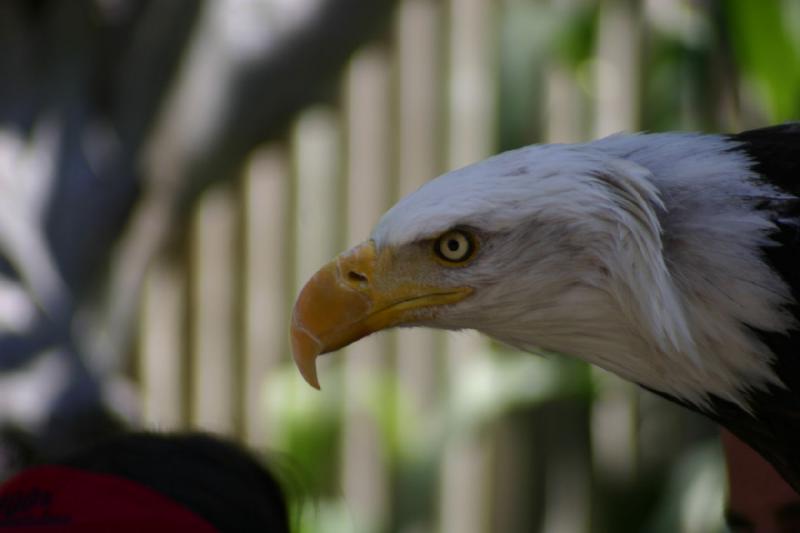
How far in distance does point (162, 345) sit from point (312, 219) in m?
0.51

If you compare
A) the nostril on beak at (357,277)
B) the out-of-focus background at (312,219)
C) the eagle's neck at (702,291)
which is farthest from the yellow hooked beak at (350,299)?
the out-of-focus background at (312,219)

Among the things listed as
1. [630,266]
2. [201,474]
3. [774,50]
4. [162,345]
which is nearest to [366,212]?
[162,345]

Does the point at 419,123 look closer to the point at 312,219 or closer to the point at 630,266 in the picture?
the point at 312,219

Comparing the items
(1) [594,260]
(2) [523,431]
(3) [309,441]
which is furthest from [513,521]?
(1) [594,260]

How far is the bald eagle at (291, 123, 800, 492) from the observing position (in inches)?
41.0

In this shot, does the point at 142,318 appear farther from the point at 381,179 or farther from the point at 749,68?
the point at 749,68

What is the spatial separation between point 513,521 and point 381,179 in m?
0.89

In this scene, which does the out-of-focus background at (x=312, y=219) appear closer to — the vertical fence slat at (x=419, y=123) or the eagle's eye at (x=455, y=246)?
the vertical fence slat at (x=419, y=123)

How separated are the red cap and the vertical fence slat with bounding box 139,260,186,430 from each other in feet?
5.58

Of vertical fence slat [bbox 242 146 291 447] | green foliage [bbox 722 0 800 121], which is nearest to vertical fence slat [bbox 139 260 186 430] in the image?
vertical fence slat [bbox 242 146 291 447]

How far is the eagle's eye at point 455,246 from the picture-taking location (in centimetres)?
111

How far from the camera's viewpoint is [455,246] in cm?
113

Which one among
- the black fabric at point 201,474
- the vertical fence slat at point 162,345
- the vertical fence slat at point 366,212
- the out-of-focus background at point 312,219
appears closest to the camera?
the black fabric at point 201,474

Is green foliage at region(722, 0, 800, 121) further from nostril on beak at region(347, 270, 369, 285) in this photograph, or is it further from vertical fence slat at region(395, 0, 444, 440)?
nostril on beak at region(347, 270, 369, 285)
